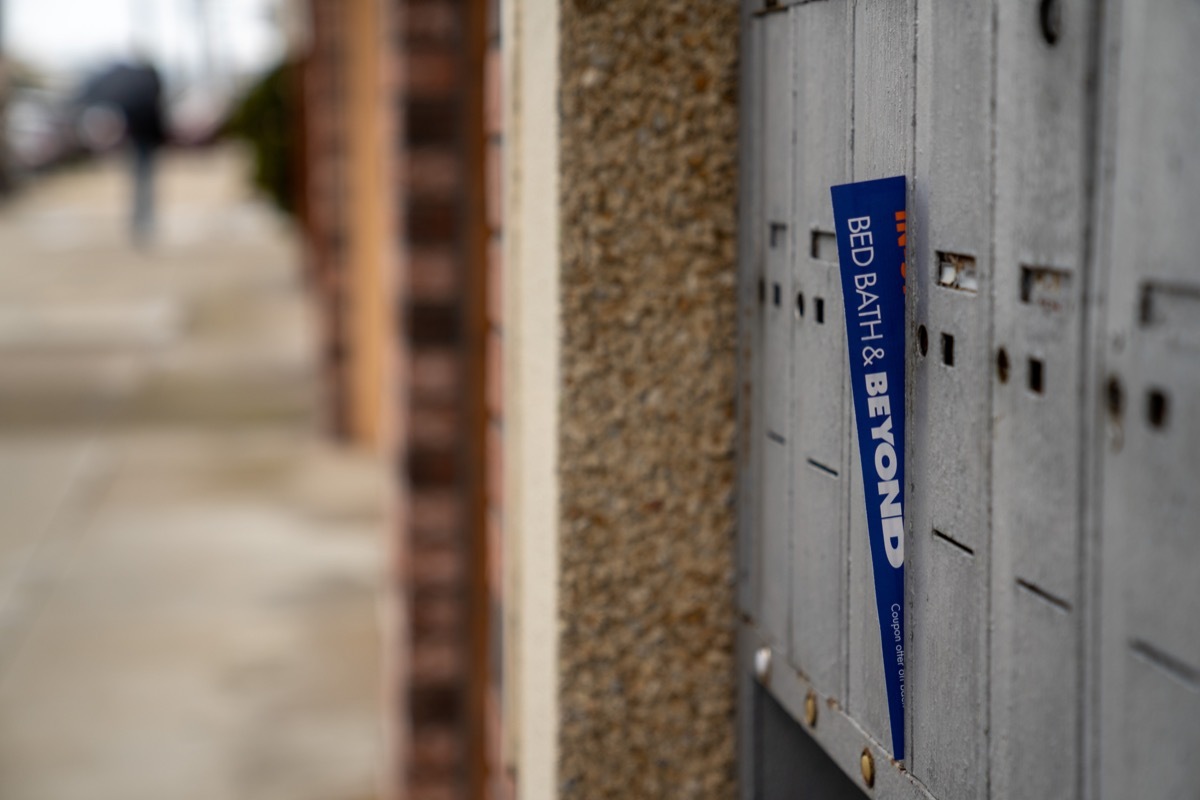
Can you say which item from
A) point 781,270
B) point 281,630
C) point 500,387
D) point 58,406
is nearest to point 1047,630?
point 781,270

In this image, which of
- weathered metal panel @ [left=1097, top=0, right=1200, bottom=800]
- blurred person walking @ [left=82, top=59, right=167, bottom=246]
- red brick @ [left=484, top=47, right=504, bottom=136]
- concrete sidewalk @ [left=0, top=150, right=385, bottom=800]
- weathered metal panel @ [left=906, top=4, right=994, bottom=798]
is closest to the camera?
weathered metal panel @ [left=1097, top=0, right=1200, bottom=800]

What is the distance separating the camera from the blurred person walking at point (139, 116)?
20688mm

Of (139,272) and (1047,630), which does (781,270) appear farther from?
(139,272)

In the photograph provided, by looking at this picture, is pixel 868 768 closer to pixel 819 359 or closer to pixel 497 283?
pixel 819 359

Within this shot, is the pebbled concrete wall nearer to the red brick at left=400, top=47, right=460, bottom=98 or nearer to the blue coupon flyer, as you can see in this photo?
the blue coupon flyer

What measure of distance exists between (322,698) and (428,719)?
130 cm

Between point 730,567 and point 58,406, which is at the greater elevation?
point 730,567

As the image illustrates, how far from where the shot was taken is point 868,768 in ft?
4.16

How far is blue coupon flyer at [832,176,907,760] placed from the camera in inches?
45.4

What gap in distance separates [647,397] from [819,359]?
0.25 metres

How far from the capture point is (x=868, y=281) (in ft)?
3.81

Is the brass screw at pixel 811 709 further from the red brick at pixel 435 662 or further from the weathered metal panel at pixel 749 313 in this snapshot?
the red brick at pixel 435 662

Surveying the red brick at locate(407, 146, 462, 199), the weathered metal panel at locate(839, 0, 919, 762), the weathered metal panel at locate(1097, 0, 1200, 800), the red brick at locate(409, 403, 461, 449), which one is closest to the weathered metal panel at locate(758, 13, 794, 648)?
the weathered metal panel at locate(839, 0, 919, 762)

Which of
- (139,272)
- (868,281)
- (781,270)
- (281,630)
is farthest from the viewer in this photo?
(139,272)
